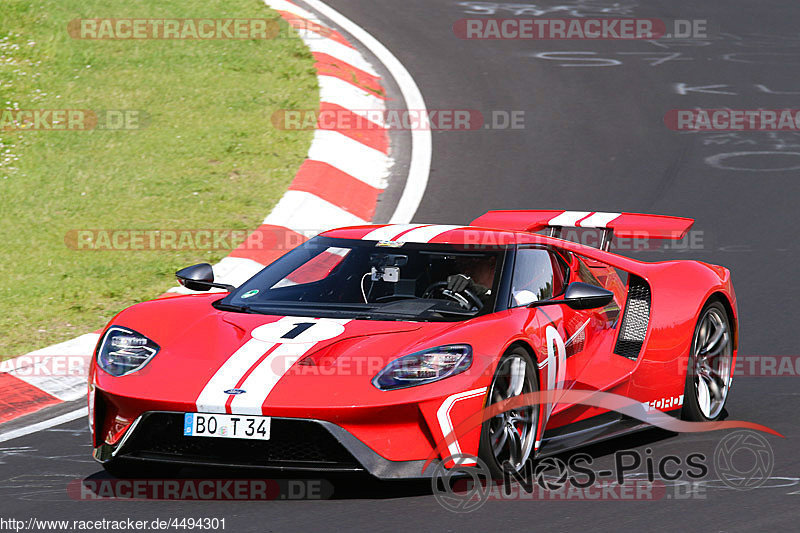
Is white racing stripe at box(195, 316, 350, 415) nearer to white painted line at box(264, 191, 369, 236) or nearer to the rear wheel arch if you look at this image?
the rear wheel arch

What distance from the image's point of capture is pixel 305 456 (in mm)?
4918

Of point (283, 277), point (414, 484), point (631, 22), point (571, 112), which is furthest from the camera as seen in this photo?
point (631, 22)

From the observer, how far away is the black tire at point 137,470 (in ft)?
17.1

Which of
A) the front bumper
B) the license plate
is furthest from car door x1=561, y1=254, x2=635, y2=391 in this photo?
the license plate

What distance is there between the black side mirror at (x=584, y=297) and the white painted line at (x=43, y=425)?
251 centimetres

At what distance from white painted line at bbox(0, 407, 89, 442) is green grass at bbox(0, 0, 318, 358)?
1169 mm

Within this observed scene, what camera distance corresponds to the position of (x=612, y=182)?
10883mm

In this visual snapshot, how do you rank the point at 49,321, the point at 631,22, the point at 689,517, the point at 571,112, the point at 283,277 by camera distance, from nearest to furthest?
the point at 689,517, the point at 283,277, the point at 49,321, the point at 571,112, the point at 631,22

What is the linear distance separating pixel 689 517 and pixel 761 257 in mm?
4945

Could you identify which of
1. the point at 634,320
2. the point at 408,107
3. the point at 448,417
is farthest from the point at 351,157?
the point at 448,417

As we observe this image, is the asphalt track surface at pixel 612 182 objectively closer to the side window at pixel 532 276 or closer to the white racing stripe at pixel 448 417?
the white racing stripe at pixel 448 417

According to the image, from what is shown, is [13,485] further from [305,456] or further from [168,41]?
[168,41]

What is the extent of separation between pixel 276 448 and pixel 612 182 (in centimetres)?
659

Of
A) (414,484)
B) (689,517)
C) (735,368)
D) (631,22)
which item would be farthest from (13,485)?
(631,22)
